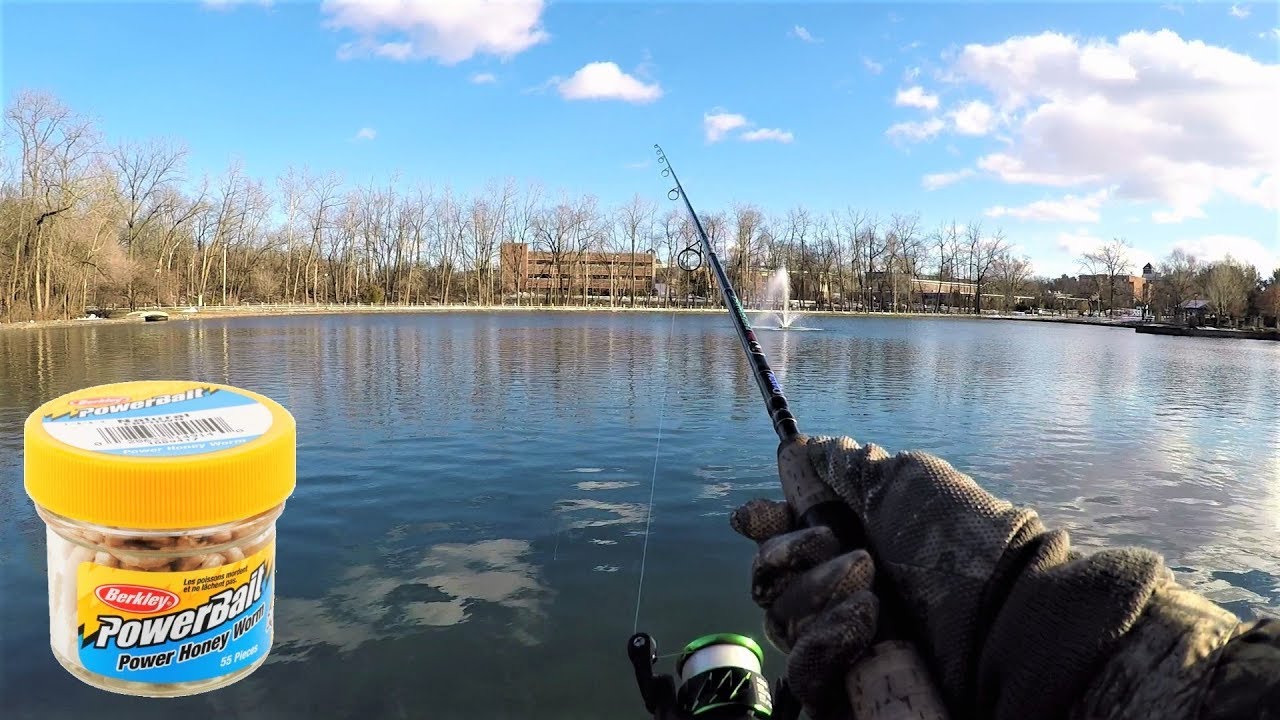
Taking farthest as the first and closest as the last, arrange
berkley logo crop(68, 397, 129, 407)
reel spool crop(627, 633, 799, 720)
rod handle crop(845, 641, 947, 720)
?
reel spool crop(627, 633, 799, 720) → rod handle crop(845, 641, 947, 720) → berkley logo crop(68, 397, 129, 407)

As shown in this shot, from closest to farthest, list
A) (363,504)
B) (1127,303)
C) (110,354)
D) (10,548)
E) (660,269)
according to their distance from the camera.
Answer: (10,548) → (363,504) → (110,354) → (660,269) → (1127,303)

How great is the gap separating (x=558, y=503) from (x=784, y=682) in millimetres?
6482

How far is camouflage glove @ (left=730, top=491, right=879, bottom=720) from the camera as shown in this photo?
4.75 feet

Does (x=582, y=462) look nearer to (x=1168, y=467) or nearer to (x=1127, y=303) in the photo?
(x=1168, y=467)

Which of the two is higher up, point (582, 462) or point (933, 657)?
point (933, 657)

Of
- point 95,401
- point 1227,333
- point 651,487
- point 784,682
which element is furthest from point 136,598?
point 1227,333

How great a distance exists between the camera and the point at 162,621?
1.15 meters

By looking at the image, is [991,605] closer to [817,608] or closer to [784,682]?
[817,608]

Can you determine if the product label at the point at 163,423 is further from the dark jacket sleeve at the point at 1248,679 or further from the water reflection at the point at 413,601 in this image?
the water reflection at the point at 413,601

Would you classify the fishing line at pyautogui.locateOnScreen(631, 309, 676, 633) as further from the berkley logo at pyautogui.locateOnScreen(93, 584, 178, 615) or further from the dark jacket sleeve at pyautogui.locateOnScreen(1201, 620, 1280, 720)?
the dark jacket sleeve at pyautogui.locateOnScreen(1201, 620, 1280, 720)

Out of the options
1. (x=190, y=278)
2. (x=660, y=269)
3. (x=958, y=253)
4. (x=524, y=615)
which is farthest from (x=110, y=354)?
(x=958, y=253)

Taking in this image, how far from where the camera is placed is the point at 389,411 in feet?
43.8

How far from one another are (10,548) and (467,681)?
441 centimetres

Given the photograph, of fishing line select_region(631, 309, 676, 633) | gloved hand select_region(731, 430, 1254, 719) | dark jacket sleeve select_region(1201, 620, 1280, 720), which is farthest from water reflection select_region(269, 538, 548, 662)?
dark jacket sleeve select_region(1201, 620, 1280, 720)
